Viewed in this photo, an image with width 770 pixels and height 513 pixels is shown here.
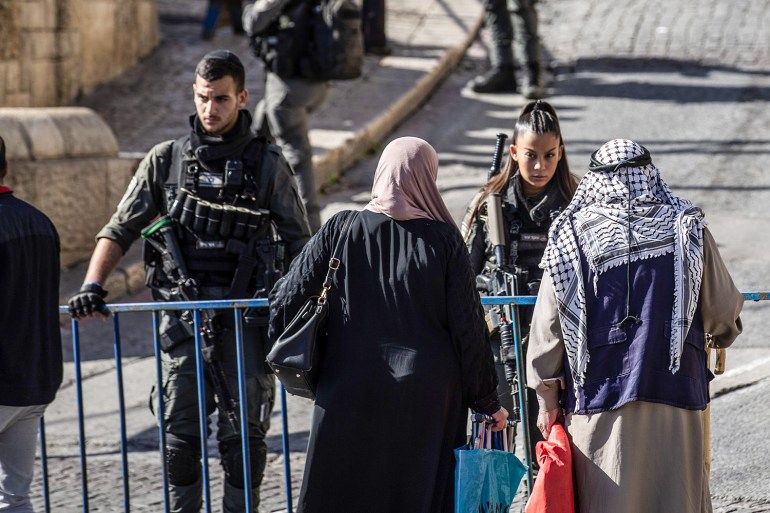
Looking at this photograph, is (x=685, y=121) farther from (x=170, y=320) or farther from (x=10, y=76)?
(x=170, y=320)

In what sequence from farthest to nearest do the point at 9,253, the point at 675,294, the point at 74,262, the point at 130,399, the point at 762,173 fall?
the point at 762,173 < the point at 74,262 < the point at 130,399 < the point at 9,253 < the point at 675,294

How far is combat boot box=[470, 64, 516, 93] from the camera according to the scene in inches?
481

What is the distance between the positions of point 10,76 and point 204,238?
630 centimetres

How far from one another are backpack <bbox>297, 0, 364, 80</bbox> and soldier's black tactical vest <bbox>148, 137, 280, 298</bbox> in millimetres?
3355

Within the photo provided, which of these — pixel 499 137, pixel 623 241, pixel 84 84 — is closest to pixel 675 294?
pixel 623 241

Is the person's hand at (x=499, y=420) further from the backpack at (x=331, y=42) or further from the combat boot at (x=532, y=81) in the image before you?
the combat boot at (x=532, y=81)

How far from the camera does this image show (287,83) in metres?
8.72

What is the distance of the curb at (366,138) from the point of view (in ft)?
28.8

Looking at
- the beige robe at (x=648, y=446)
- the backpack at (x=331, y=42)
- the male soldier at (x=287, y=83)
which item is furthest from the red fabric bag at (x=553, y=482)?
the backpack at (x=331, y=42)

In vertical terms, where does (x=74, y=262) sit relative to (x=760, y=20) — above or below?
below

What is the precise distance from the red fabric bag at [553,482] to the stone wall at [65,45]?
309 inches

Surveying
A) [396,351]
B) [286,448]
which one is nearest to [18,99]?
[286,448]

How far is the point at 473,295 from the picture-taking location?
405cm

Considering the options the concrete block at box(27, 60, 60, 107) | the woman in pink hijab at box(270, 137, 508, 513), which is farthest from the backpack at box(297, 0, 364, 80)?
the woman in pink hijab at box(270, 137, 508, 513)
